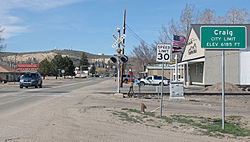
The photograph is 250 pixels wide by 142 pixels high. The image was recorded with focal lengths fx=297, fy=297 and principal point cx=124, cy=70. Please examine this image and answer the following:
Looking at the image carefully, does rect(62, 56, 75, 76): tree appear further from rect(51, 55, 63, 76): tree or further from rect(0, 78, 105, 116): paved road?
rect(0, 78, 105, 116): paved road

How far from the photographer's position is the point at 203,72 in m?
36.5

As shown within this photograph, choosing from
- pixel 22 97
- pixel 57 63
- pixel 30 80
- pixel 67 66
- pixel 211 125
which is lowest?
pixel 211 125

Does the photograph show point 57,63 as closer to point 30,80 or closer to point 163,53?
point 30,80

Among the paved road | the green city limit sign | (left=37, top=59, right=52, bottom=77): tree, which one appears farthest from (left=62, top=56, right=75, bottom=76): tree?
the green city limit sign

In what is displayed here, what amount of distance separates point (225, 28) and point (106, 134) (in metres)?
4.95

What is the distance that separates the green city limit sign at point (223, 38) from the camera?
921 centimetres

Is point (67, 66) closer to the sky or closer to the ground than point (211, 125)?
closer to the sky

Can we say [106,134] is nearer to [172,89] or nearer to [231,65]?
[172,89]

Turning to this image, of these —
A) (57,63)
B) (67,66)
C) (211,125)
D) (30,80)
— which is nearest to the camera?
(211,125)

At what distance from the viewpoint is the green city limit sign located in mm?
9211

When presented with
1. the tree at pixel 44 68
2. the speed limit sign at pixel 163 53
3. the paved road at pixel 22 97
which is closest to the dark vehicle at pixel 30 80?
the paved road at pixel 22 97

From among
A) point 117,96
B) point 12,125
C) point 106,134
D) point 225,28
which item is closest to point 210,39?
point 225,28

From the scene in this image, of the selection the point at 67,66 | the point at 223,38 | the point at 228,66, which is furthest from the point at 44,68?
the point at 223,38

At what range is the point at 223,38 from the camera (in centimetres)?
925
